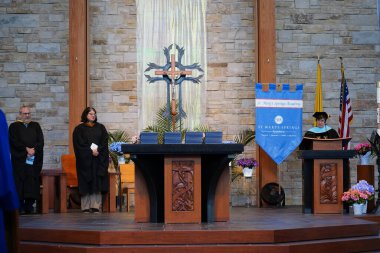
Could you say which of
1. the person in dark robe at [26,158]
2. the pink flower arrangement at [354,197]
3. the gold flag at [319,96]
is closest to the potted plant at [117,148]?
the person in dark robe at [26,158]

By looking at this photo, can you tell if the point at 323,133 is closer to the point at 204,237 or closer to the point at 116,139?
the point at 204,237

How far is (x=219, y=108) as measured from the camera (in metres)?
13.6

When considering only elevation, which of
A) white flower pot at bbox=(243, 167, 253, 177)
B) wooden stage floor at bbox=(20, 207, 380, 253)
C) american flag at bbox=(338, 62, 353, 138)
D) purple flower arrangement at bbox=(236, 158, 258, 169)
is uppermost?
american flag at bbox=(338, 62, 353, 138)

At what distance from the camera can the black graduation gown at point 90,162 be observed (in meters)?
11.0

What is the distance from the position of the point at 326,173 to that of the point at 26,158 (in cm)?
419

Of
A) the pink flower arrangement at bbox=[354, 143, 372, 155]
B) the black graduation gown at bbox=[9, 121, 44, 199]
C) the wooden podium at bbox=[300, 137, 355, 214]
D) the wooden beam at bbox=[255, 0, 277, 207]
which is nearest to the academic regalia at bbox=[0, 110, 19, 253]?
the wooden podium at bbox=[300, 137, 355, 214]

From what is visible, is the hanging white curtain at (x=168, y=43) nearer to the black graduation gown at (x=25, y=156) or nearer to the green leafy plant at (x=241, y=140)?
the green leafy plant at (x=241, y=140)

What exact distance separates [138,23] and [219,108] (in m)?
2.09

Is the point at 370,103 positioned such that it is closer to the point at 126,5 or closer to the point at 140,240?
the point at 126,5

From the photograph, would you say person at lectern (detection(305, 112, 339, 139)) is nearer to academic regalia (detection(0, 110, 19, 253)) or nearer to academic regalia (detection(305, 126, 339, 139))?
academic regalia (detection(305, 126, 339, 139))

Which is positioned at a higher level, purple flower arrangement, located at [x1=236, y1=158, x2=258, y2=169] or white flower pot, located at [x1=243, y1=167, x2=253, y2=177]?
purple flower arrangement, located at [x1=236, y1=158, x2=258, y2=169]

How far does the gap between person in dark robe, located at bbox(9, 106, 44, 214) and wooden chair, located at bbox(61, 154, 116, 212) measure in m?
0.52

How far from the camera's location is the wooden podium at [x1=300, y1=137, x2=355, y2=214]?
10211mm

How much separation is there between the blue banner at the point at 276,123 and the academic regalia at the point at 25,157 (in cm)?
350
